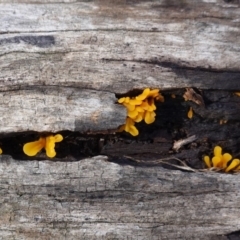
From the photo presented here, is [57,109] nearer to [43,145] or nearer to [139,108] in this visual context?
[43,145]

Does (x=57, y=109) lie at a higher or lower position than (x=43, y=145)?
higher

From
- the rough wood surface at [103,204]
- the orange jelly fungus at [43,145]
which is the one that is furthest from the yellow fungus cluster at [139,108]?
the orange jelly fungus at [43,145]

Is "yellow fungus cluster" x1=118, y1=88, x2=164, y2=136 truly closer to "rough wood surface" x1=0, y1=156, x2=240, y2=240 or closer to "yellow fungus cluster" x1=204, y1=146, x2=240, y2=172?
"rough wood surface" x1=0, y1=156, x2=240, y2=240

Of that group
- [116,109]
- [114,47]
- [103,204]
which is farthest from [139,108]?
[103,204]

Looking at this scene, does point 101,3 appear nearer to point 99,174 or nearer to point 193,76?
point 193,76

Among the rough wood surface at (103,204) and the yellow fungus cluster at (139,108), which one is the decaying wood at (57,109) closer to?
the yellow fungus cluster at (139,108)

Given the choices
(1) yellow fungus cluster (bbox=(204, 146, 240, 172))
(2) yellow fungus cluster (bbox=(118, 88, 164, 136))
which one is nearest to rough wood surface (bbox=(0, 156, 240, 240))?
A: (1) yellow fungus cluster (bbox=(204, 146, 240, 172))

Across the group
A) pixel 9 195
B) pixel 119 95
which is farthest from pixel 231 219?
pixel 9 195
